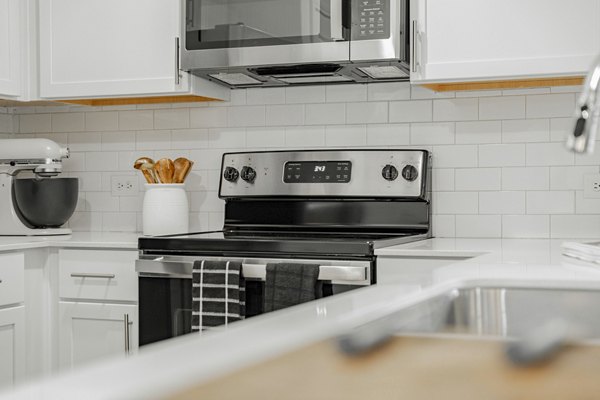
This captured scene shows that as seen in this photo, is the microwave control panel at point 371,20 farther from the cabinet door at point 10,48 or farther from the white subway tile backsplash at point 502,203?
the cabinet door at point 10,48

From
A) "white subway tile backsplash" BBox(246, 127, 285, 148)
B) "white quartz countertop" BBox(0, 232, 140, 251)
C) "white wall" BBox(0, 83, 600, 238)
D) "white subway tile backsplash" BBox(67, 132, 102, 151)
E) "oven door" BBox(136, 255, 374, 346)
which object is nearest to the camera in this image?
"oven door" BBox(136, 255, 374, 346)

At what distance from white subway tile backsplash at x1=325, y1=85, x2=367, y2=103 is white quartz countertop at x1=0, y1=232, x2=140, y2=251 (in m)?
0.90

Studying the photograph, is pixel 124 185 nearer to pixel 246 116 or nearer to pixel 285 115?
pixel 246 116

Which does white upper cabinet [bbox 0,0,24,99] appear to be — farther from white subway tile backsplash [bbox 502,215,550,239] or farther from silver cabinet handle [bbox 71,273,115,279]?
white subway tile backsplash [bbox 502,215,550,239]

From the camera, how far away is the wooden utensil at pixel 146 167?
3.09 metres

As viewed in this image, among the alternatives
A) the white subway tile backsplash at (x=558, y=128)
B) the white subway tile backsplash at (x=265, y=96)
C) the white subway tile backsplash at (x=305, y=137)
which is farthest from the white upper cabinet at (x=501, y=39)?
the white subway tile backsplash at (x=265, y=96)

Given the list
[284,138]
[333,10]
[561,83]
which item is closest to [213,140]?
[284,138]

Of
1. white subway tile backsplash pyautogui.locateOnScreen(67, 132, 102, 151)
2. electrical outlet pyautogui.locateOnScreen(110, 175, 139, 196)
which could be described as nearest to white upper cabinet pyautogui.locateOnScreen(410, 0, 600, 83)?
electrical outlet pyautogui.locateOnScreen(110, 175, 139, 196)

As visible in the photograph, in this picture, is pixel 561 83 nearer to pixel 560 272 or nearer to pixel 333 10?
pixel 333 10

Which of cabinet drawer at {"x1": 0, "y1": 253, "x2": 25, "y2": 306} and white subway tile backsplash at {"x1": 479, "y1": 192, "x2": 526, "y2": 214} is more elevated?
white subway tile backsplash at {"x1": 479, "y1": 192, "x2": 526, "y2": 214}

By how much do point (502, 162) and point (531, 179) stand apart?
0.38ft

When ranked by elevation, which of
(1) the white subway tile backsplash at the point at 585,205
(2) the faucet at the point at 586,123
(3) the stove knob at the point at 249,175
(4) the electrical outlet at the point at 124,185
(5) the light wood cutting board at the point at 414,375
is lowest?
(5) the light wood cutting board at the point at 414,375

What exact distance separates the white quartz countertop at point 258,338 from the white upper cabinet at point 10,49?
2116mm

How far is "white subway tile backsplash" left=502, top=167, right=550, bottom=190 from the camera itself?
2887 mm
